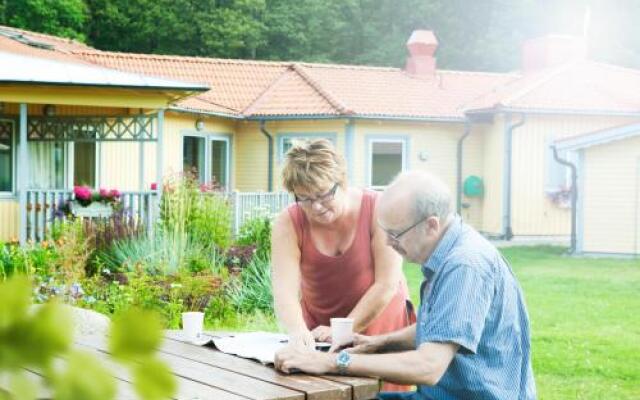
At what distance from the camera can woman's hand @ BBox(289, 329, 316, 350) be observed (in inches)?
150

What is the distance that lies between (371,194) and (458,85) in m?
22.8

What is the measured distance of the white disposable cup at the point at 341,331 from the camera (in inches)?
148

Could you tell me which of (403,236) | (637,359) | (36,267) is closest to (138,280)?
(36,267)

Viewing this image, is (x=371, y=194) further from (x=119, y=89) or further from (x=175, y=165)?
(x=175, y=165)

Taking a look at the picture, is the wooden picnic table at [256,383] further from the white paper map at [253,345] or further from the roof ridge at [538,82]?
the roof ridge at [538,82]

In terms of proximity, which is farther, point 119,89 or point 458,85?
point 458,85

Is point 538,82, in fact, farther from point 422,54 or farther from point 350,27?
point 350,27

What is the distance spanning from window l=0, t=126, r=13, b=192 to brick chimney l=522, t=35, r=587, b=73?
14.8m

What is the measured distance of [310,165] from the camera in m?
3.94

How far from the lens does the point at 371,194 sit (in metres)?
4.32

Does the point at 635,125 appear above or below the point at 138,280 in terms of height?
above

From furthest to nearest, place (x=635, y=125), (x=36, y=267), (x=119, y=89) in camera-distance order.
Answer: (x=635, y=125), (x=119, y=89), (x=36, y=267)

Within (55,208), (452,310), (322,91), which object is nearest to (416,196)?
(452,310)

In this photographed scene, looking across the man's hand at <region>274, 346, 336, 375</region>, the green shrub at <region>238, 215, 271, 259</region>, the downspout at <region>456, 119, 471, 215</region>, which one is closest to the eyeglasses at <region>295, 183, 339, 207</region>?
the man's hand at <region>274, 346, 336, 375</region>
